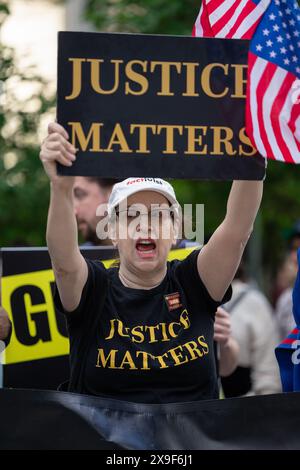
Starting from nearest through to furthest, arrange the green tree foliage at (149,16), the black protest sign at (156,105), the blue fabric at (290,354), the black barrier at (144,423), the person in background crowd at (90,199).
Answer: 1. the black barrier at (144,423)
2. the black protest sign at (156,105)
3. the blue fabric at (290,354)
4. the person in background crowd at (90,199)
5. the green tree foliage at (149,16)

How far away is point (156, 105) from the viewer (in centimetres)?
345

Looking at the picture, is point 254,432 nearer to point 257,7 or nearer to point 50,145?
point 50,145

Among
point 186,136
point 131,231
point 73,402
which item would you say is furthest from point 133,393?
point 186,136

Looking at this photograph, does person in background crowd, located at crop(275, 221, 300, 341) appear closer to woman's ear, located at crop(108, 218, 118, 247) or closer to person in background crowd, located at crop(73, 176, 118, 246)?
person in background crowd, located at crop(73, 176, 118, 246)

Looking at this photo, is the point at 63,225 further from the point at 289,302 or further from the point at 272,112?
the point at 289,302

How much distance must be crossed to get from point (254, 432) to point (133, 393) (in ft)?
1.67

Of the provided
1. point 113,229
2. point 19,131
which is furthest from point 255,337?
point 113,229

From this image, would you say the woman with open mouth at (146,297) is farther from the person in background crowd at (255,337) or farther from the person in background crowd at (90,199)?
the person in background crowd at (255,337)

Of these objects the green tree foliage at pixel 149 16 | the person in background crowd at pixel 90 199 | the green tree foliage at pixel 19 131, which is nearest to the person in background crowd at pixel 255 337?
the green tree foliage at pixel 19 131

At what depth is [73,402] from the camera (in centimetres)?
318

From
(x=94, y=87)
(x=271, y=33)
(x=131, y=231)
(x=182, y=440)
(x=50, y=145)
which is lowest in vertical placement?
(x=182, y=440)

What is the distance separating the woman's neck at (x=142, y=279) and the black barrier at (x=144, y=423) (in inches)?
23.5

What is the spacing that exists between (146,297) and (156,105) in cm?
71

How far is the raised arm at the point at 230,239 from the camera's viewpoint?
11.6 feet
